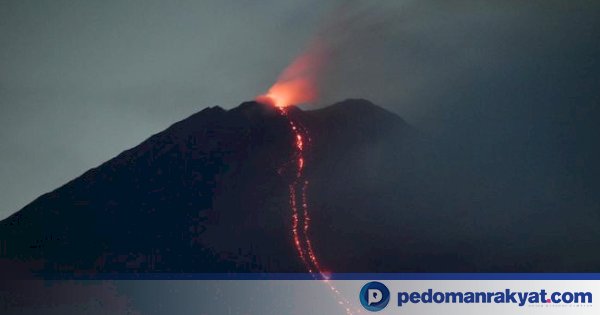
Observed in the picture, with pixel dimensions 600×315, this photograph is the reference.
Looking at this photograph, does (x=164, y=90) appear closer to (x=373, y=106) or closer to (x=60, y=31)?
(x=60, y=31)

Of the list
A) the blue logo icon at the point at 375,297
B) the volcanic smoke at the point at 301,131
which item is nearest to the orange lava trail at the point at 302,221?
the volcanic smoke at the point at 301,131

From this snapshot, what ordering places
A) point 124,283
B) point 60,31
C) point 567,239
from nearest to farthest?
point 567,239 → point 124,283 → point 60,31

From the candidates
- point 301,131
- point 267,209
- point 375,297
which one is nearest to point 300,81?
point 301,131

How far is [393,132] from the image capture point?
412 cm

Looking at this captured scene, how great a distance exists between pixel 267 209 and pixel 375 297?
668mm

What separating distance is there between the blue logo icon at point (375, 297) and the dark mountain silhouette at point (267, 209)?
0.26 ft

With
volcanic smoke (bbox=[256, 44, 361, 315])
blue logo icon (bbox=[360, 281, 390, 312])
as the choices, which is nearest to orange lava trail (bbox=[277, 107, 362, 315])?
volcanic smoke (bbox=[256, 44, 361, 315])

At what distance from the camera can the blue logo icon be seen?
161 inches

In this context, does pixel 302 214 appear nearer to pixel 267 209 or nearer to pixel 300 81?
pixel 267 209

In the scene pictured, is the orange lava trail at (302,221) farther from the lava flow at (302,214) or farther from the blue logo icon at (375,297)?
the blue logo icon at (375,297)

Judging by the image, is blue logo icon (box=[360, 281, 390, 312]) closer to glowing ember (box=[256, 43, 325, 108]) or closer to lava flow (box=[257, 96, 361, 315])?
lava flow (box=[257, 96, 361, 315])

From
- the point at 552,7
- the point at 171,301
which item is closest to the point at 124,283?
the point at 171,301

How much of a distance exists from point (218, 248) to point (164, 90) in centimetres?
85

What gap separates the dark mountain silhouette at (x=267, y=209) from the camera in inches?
160
